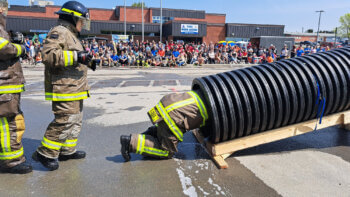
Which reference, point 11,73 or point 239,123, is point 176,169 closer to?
point 239,123

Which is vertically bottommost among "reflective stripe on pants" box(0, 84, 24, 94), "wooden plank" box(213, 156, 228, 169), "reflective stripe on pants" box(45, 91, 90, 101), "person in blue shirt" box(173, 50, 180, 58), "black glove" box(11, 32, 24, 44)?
"wooden plank" box(213, 156, 228, 169)

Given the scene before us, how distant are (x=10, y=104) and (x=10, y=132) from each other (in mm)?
342

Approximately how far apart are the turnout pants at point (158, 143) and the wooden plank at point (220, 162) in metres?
0.56

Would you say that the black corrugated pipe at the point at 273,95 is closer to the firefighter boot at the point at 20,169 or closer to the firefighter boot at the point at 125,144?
the firefighter boot at the point at 125,144

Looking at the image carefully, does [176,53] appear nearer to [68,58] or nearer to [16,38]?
[16,38]

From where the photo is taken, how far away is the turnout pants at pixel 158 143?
3.32 metres

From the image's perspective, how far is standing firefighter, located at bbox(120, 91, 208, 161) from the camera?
10.5 feet

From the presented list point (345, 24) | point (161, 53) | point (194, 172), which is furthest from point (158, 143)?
point (345, 24)

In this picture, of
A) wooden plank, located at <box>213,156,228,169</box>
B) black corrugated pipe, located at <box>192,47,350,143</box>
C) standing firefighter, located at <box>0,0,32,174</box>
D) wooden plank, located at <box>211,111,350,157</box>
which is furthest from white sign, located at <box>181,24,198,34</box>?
standing firefighter, located at <box>0,0,32,174</box>

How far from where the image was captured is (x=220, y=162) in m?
3.37

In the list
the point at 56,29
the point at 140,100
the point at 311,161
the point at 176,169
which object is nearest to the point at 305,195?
the point at 311,161

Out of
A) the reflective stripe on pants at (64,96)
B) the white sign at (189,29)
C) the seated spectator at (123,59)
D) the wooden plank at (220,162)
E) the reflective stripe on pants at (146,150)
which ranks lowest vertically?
the wooden plank at (220,162)

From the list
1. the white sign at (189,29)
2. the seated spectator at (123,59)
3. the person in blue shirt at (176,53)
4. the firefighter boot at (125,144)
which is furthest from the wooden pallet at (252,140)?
the white sign at (189,29)

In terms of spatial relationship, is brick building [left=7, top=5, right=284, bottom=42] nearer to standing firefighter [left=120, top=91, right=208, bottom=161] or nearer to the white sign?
the white sign
